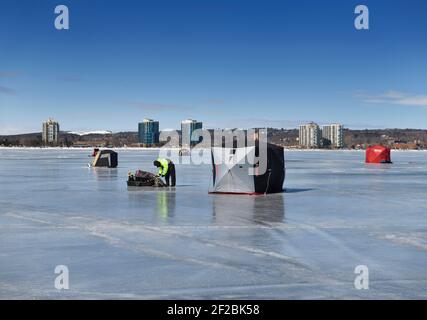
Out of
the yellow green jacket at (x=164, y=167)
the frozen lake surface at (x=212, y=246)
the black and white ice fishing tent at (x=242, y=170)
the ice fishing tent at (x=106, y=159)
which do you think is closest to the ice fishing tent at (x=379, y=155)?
the ice fishing tent at (x=106, y=159)

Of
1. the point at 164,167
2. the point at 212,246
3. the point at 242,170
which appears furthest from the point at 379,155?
the point at 212,246

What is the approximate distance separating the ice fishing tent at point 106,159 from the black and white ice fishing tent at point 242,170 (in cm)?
2457

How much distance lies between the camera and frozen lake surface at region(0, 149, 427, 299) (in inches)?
334

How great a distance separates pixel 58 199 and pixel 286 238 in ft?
36.6

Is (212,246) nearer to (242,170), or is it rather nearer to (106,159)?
(242,170)

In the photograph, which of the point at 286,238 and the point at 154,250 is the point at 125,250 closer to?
the point at 154,250

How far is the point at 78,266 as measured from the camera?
9883 mm

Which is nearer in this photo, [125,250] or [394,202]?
[125,250]

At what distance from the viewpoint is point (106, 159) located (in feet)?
156

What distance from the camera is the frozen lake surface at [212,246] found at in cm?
848

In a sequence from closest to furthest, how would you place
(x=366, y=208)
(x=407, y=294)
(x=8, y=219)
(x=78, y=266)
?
(x=407, y=294) < (x=78, y=266) < (x=8, y=219) < (x=366, y=208)

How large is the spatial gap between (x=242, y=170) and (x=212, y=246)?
1145cm
